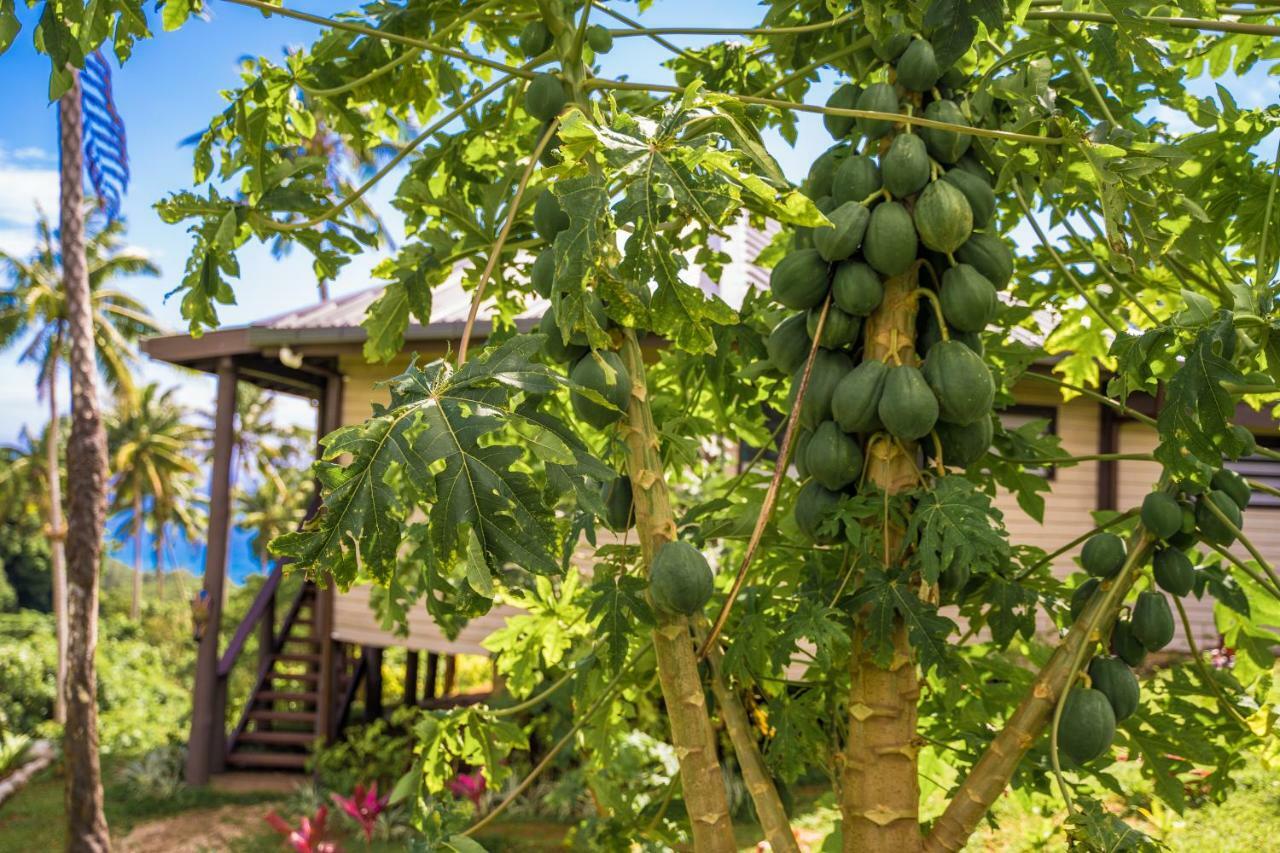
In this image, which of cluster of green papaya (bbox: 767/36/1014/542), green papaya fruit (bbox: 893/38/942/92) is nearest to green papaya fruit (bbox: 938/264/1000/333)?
cluster of green papaya (bbox: 767/36/1014/542)

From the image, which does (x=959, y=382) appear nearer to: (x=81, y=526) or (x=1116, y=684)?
(x=1116, y=684)

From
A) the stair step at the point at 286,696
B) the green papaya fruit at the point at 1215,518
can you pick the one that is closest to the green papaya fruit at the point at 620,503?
the green papaya fruit at the point at 1215,518

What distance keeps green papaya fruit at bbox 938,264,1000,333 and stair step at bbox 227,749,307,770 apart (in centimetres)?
999

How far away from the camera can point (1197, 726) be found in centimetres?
222

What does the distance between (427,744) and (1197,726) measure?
1656mm

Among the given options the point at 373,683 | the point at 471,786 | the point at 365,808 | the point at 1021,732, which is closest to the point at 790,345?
the point at 1021,732

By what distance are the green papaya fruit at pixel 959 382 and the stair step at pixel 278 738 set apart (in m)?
10.1

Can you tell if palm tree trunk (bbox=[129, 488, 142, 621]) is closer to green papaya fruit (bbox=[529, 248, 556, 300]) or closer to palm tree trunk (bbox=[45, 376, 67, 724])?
palm tree trunk (bbox=[45, 376, 67, 724])

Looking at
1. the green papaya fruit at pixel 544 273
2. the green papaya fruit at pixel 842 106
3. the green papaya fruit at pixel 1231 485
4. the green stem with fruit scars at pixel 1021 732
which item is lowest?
the green stem with fruit scars at pixel 1021 732

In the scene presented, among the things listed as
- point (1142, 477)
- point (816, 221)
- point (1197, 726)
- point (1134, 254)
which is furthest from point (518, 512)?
point (1142, 477)

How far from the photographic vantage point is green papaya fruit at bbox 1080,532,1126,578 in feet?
6.17

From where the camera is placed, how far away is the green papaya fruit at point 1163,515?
72.1 inches

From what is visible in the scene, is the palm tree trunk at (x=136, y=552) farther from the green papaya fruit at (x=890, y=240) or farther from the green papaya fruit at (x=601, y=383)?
the green papaya fruit at (x=890, y=240)

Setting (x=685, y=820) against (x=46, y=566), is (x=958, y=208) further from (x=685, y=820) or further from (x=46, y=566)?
(x=46, y=566)
